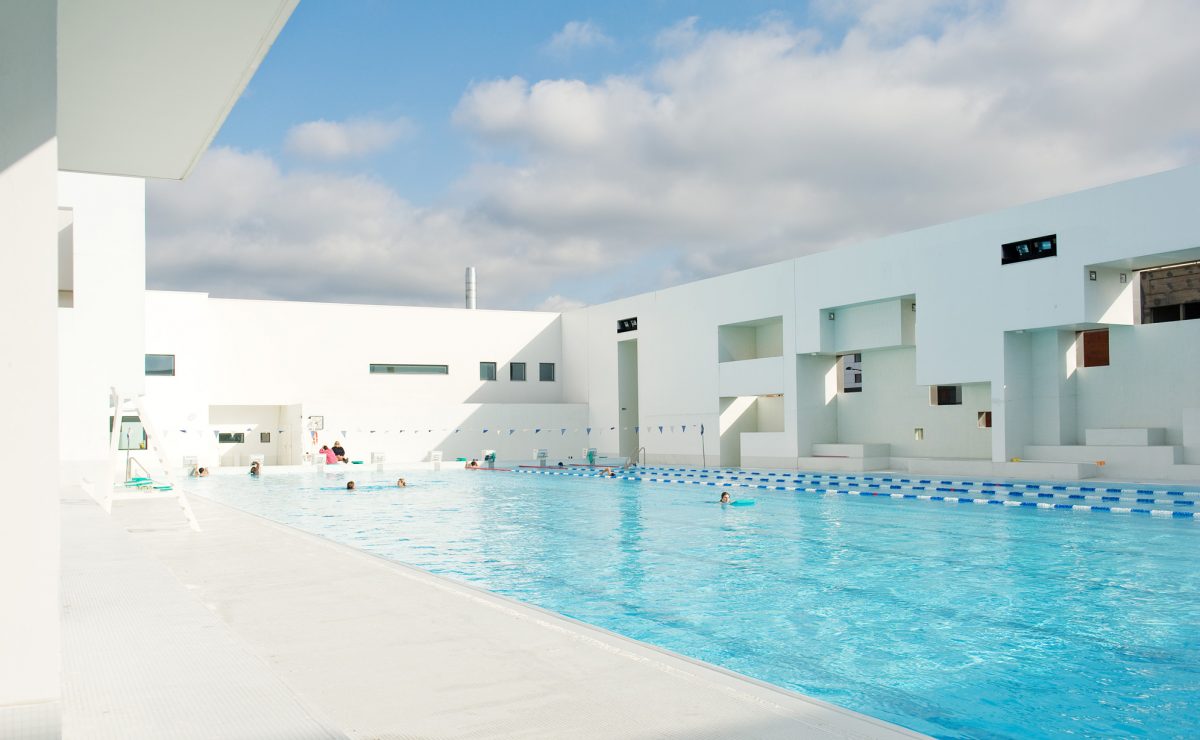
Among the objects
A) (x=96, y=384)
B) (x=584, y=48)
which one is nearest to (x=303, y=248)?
(x=584, y=48)

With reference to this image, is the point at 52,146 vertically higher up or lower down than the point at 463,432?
higher up

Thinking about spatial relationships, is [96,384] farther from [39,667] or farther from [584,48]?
[584,48]

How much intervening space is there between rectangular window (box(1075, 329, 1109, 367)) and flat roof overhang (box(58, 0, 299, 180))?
655 inches

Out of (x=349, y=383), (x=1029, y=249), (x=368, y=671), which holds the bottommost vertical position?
(x=368, y=671)

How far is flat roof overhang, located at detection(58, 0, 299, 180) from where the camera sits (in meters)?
3.21

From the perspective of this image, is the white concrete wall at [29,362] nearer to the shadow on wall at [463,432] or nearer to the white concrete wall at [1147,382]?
the white concrete wall at [1147,382]

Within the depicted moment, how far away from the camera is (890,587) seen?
6.98 meters

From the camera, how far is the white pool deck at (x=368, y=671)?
2.62 meters

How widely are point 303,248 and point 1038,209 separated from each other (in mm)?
26396

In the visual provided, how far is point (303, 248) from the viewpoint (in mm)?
33250

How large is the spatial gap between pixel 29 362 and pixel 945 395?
64.5 ft

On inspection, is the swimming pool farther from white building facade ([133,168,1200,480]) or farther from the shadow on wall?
the shadow on wall

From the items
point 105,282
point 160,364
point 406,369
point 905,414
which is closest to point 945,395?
point 905,414

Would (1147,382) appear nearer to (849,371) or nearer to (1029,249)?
(1029,249)
